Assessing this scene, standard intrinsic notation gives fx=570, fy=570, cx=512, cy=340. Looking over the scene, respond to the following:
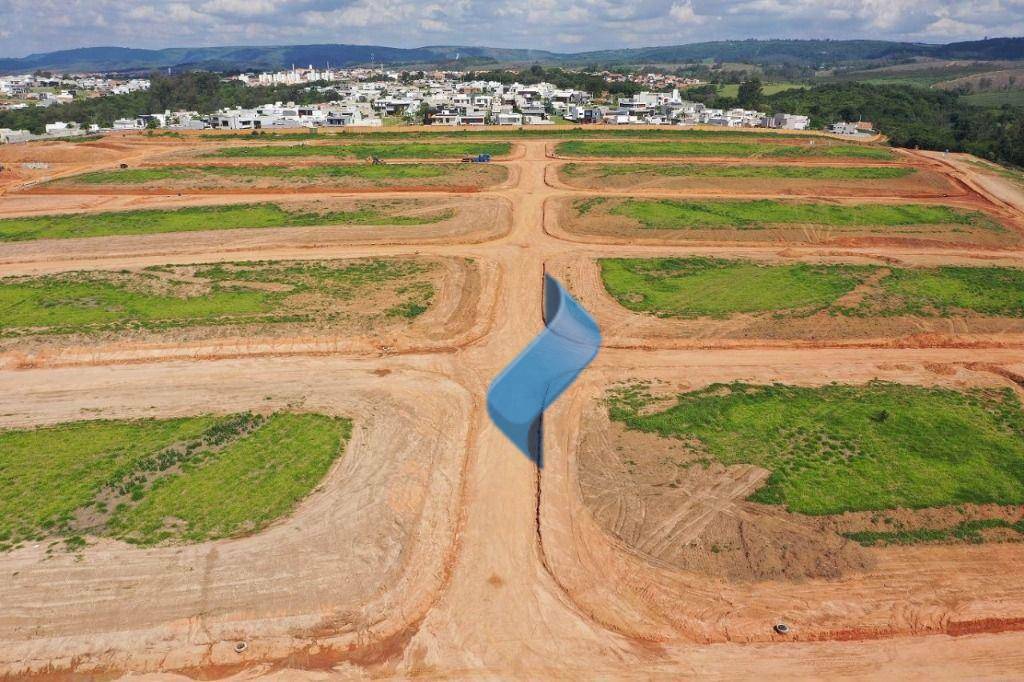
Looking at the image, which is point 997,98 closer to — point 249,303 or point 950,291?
point 950,291

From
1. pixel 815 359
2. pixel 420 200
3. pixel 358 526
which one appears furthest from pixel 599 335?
pixel 420 200

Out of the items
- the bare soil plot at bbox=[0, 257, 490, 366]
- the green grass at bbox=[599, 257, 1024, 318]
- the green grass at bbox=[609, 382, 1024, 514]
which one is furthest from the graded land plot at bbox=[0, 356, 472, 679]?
the green grass at bbox=[599, 257, 1024, 318]

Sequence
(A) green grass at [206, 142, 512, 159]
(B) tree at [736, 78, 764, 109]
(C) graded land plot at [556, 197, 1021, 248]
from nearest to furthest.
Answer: (C) graded land plot at [556, 197, 1021, 248], (A) green grass at [206, 142, 512, 159], (B) tree at [736, 78, 764, 109]

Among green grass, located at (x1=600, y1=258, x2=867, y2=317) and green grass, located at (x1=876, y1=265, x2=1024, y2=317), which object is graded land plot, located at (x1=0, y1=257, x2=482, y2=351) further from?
green grass, located at (x1=876, y1=265, x2=1024, y2=317)

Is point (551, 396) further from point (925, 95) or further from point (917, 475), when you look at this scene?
point (925, 95)

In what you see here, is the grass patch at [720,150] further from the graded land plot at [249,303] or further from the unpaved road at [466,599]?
the unpaved road at [466,599]

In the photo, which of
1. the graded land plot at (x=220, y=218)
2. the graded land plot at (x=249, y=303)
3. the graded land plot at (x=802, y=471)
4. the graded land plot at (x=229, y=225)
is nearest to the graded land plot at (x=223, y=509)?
the graded land plot at (x=249, y=303)
